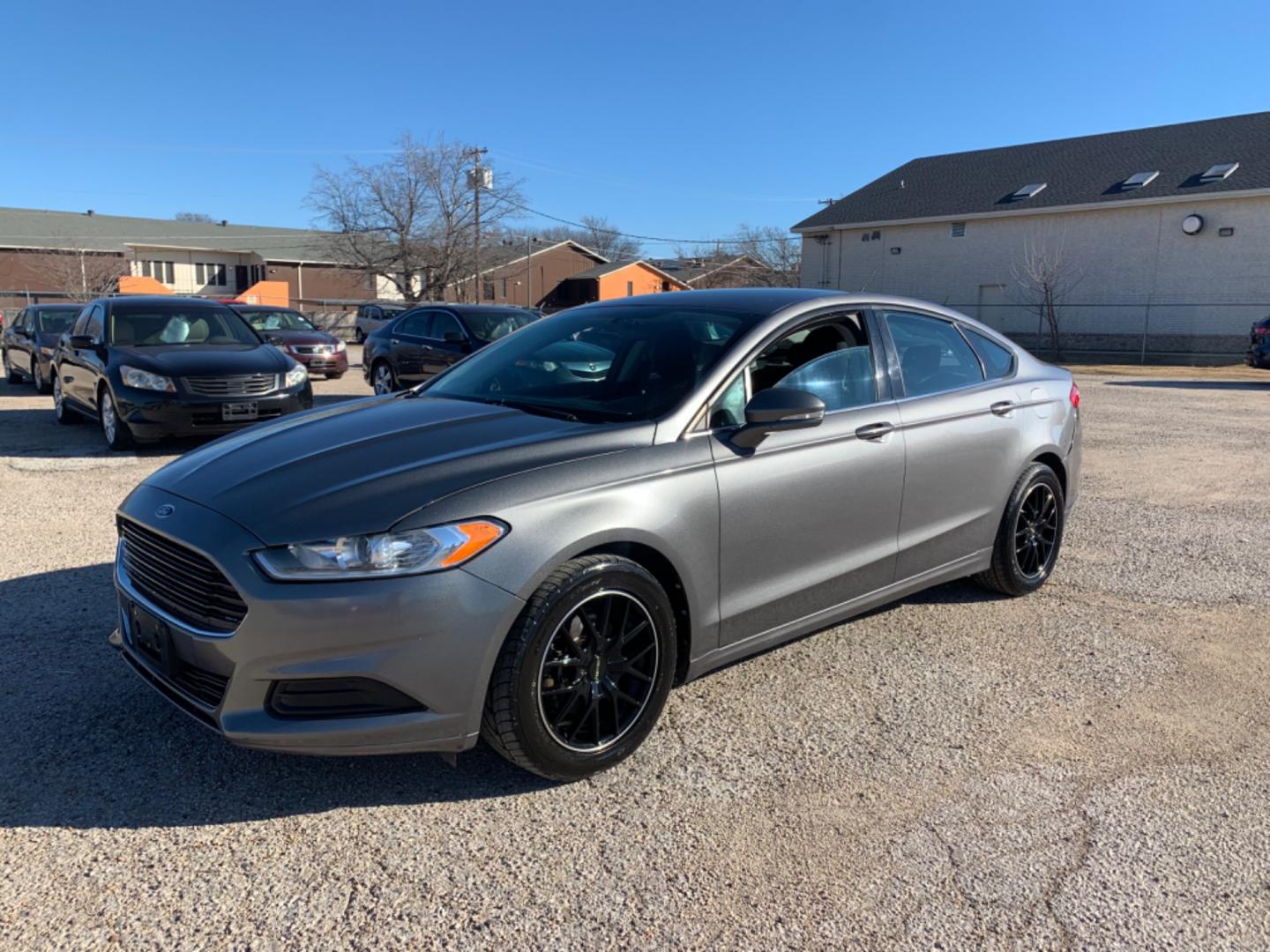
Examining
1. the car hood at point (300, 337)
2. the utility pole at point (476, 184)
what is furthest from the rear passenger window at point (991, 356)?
the utility pole at point (476, 184)

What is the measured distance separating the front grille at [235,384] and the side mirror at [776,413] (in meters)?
6.96

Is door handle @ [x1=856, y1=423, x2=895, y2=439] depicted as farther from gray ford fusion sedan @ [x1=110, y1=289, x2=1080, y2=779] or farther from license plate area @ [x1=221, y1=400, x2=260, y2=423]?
license plate area @ [x1=221, y1=400, x2=260, y2=423]

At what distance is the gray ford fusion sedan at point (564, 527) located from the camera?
2.66 m

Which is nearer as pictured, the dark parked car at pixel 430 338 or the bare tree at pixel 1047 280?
the dark parked car at pixel 430 338

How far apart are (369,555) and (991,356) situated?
145 inches

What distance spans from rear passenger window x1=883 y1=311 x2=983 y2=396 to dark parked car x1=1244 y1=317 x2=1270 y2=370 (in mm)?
19093

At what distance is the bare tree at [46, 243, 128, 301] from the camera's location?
47.2m

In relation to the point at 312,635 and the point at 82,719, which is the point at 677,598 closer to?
the point at 312,635

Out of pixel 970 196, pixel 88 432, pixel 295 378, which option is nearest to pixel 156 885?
pixel 295 378

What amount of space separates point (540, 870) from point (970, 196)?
3661 centimetres

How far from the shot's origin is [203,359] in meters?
9.09

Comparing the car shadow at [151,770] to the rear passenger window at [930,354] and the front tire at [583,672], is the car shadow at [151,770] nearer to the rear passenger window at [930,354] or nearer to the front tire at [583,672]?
the front tire at [583,672]

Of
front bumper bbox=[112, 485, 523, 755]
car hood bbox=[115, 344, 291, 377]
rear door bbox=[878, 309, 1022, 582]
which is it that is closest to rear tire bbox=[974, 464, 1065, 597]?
rear door bbox=[878, 309, 1022, 582]

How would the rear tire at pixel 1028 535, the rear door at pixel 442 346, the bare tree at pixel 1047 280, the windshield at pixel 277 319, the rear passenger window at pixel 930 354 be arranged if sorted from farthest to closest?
the bare tree at pixel 1047 280 → the windshield at pixel 277 319 → the rear door at pixel 442 346 → the rear tire at pixel 1028 535 → the rear passenger window at pixel 930 354
